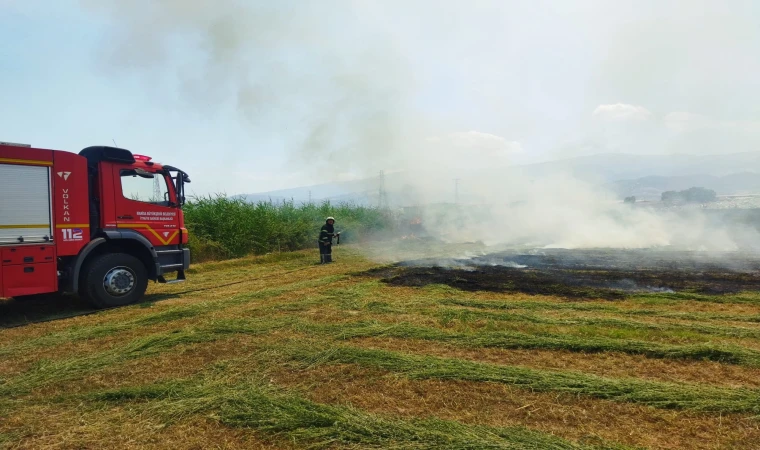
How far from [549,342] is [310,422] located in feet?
11.5

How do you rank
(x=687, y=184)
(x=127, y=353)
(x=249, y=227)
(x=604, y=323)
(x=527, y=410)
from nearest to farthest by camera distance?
(x=527, y=410) < (x=127, y=353) < (x=604, y=323) < (x=249, y=227) < (x=687, y=184)

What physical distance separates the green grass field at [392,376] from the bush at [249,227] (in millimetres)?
8615

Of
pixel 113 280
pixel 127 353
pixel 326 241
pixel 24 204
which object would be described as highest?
pixel 24 204

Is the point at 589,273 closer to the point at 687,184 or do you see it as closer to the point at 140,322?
the point at 140,322

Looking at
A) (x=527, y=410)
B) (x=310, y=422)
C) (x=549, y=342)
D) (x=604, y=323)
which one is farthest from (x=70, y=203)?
(x=604, y=323)

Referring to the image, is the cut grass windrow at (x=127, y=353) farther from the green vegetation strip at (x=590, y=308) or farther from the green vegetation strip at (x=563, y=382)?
the green vegetation strip at (x=590, y=308)

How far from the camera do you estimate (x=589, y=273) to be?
11.9 metres

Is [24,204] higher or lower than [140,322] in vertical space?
higher

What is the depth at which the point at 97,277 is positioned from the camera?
8.37m

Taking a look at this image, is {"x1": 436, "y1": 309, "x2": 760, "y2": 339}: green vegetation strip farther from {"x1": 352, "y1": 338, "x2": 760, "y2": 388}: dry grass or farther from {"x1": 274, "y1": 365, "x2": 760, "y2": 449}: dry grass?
{"x1": 274, "y1": 365, "x2": 760, "y2": 449}: dry grass

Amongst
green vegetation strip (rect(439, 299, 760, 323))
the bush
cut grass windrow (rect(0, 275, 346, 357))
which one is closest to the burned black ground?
green vegetation strip (rect(439, 299, 760, 323))

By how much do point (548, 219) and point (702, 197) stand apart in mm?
17156

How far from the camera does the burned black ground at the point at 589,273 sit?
31.4 ft

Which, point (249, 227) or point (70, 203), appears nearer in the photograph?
point (70, 203)
